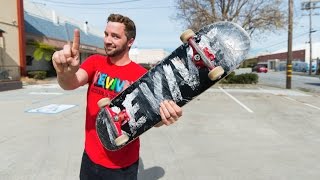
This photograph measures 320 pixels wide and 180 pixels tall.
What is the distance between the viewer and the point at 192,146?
679 centimetres

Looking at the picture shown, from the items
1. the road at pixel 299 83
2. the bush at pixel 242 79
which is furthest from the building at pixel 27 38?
the road at pixel 299 83

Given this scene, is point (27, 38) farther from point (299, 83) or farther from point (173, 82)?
point (173, 82)

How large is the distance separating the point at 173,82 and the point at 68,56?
2.45 feet

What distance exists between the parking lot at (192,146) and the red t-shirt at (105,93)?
2.37 metres

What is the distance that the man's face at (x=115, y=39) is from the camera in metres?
2.58

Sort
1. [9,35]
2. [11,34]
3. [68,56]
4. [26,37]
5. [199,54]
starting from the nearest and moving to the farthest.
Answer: [68,56], [199,54], [9,35], [11,34], [26,37]

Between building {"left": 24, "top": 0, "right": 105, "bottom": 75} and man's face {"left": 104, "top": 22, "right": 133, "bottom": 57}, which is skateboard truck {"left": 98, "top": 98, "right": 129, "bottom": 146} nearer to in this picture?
man's face {"left": 104, "top": 22, "right": 133, "bottom": 57}

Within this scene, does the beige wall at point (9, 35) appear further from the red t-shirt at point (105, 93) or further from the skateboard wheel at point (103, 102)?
the skateboard wheel at point (103, 102)

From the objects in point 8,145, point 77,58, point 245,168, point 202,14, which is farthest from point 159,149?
point 202,14

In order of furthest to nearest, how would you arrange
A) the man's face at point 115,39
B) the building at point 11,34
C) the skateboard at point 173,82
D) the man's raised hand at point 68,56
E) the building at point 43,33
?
the building at point 43,33, the building at point 11,34, the man's face at point 115,39, the skateboard at point 173,82, the man's raised hand at point 68,56

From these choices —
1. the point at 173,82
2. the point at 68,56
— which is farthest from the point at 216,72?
the point at 68,56

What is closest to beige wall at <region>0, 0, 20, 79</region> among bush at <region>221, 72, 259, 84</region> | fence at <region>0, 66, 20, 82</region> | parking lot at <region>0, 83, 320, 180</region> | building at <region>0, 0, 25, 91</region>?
building at <region>0, 0, 25, 91</region>

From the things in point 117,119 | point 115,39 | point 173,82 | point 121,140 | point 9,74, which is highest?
point 115,39

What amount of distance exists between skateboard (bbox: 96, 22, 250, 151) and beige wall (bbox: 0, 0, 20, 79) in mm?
23971
